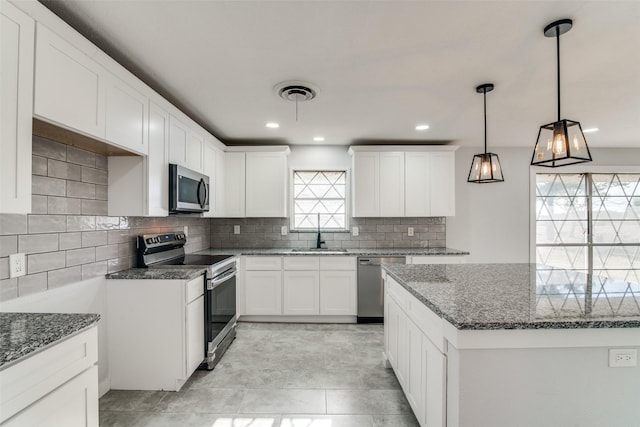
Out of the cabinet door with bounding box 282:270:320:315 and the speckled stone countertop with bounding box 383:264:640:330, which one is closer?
the speckled stone countertop with bounding box 383:264:640:330

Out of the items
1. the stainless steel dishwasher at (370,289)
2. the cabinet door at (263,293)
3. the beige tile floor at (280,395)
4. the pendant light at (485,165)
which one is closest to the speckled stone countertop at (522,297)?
the pendant light at (485,165)

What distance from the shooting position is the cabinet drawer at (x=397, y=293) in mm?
1957

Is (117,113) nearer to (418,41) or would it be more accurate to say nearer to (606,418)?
(418,41)

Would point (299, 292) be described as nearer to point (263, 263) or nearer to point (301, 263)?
point (301, 263)

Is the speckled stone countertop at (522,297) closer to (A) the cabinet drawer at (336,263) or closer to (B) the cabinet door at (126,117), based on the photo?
(A) the cabinet drawer at (336,263)

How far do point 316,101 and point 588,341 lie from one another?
7.82ft

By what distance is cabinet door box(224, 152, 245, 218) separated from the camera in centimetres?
391

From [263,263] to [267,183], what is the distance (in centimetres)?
105

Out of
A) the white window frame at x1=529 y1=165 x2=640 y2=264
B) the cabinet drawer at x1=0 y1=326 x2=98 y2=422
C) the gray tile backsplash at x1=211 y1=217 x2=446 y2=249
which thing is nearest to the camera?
the cabinet drawer at x1=0 y1=326 x2=98 y2=422

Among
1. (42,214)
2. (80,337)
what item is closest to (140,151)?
(42,214)

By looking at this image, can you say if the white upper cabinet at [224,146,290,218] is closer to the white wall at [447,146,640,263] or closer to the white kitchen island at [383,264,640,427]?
the white wall at [447,146,640,263]

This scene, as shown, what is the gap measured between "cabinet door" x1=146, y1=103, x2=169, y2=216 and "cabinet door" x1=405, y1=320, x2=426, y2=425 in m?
2.00

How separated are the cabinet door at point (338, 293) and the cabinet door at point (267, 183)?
40.2 inches

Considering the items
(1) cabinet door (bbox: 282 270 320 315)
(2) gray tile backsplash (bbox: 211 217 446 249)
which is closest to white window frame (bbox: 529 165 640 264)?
(2) gray tile backsplash (bbox: 211 217 446 249)
